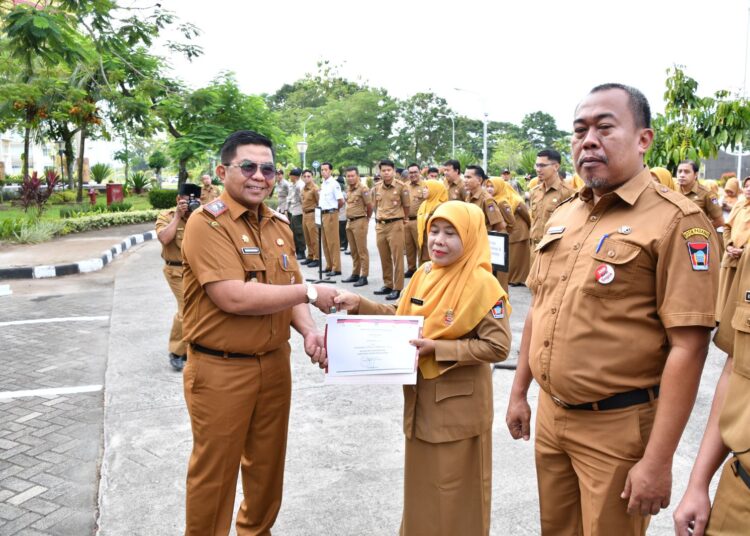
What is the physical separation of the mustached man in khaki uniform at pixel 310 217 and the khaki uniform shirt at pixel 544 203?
5208mm

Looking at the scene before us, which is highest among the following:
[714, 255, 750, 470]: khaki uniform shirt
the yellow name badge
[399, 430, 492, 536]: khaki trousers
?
the yellow name badge

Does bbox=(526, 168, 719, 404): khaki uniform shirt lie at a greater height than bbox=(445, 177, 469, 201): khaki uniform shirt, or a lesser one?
lesser

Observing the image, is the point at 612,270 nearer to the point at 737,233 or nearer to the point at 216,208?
the point at 216,208

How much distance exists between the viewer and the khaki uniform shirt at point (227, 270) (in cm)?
249

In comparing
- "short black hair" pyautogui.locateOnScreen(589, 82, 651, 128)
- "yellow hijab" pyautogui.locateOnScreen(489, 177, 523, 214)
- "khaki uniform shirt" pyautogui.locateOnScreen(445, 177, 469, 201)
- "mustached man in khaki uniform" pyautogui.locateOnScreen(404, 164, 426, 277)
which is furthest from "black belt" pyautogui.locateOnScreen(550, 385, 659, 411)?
"mustached man in khaki uniform" pyautogui.locateOnScreen(404, 164, 426, 277)

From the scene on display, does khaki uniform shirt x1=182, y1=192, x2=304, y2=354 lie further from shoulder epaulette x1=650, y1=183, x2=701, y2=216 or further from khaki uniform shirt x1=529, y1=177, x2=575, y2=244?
khaki uniform shirt x1=529, y1=177, x2=575, y2=244

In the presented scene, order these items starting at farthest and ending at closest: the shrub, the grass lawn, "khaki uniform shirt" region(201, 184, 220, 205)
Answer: the shrub
the grass lawn
"khaki uniform shirt" region(201, 184, 220, 205)

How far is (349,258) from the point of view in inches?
523

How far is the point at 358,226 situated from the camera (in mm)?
10242

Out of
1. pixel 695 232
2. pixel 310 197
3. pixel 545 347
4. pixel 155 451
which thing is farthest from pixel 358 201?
pixel 695 232

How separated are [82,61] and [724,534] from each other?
675 cm

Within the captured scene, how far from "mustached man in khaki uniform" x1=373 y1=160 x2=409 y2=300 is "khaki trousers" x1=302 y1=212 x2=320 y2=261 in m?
2.88

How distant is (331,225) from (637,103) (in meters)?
9.31

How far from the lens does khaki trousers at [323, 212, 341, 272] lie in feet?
36.0
